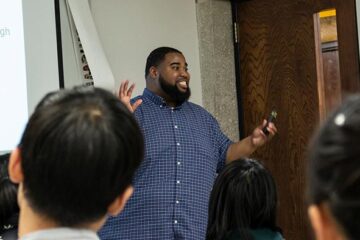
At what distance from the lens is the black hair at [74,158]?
820 millimetres

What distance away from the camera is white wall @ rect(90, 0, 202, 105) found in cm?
301

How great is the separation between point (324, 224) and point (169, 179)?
182 cm

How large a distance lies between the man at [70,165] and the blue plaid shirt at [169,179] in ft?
5.05

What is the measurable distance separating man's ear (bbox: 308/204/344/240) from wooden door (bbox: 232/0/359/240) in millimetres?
2378

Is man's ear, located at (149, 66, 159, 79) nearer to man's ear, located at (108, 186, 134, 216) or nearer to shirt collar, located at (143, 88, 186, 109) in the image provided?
shirt collar, located at (143, 88, 186, 109)

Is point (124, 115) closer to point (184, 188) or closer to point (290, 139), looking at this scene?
point (184, 188)

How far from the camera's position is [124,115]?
884mm

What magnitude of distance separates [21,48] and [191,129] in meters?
0.96

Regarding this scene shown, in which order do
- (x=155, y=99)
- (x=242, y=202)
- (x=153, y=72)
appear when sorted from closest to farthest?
(x=242, y=202)
(x=155, y=99)
(x=153, y=72)

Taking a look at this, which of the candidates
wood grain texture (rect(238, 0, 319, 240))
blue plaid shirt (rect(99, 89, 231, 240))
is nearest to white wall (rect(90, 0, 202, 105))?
wood grain texture (rect(238, 0, 319, 240))

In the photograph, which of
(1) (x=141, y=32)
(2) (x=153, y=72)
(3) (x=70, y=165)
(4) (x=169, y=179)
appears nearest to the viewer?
(3) (x=70, y=165)

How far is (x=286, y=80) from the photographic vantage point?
3232 mm

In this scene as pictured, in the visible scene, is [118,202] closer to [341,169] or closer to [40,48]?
[341,169]

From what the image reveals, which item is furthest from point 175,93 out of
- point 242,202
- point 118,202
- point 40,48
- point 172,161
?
point 118,202
